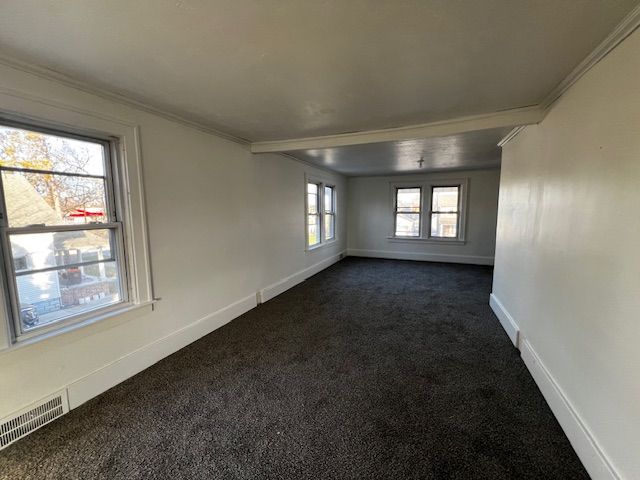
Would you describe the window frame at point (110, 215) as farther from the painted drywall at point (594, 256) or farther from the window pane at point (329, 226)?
the window pane at point (329, 226)

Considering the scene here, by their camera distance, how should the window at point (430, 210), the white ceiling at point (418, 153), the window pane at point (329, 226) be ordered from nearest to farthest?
1. the white ceiling at point (418, 153)
2. the window pane at point (329, 226)
3. the window at point (430, 210)

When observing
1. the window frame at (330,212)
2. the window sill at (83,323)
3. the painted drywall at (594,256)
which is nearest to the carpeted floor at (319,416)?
the painted drywall at (594,256)

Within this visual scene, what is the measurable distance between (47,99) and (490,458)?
3.48m

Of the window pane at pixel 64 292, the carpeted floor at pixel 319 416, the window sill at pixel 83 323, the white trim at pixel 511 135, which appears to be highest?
the white trim at pixel 511 135

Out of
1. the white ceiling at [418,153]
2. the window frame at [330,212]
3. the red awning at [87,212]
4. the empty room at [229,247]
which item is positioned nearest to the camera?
the empty room at [229,247]

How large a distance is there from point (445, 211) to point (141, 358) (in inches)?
261

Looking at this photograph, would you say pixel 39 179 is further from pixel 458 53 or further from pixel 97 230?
pixel 458 53

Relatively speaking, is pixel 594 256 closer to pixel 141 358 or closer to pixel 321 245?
pixel 141 358

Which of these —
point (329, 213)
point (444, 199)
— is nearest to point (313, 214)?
point (329, 213)

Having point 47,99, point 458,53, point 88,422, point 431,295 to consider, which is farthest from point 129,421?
point 431,295

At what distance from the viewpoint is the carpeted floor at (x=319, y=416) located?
5.11ft

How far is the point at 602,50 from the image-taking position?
1541mm

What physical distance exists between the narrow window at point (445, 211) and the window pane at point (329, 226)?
2.49m

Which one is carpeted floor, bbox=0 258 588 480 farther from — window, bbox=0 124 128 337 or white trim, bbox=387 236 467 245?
white trim, bbox=387 236 467 245
